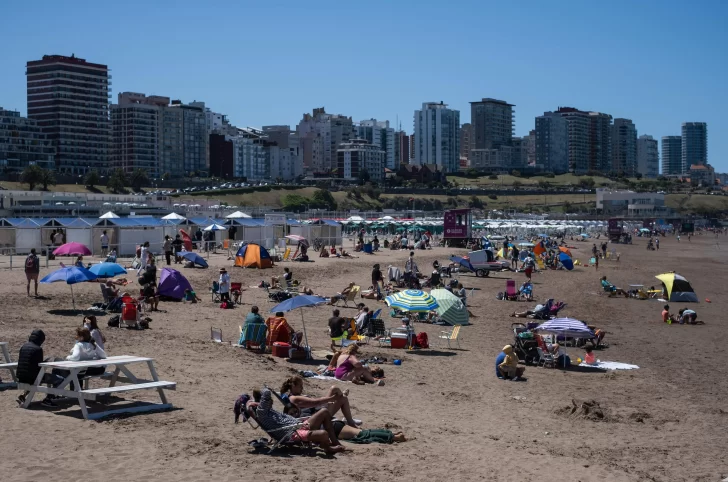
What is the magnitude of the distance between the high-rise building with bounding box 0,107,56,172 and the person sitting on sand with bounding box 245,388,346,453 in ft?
406

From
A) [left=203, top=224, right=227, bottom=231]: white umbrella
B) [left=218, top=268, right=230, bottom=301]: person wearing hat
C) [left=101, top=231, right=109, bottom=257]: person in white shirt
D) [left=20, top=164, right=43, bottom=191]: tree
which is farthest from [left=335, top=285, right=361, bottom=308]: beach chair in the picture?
[left=20, top=164, right=43, bottom=191]: tree

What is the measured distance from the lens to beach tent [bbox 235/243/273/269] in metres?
30.5

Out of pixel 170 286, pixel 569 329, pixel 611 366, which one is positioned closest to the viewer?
pixel 611 366

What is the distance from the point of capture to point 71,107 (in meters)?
137

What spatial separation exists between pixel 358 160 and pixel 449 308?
15362 cm

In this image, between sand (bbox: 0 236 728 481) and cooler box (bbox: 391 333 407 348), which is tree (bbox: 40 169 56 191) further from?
cooler box (bbox: 391 333 407 348)

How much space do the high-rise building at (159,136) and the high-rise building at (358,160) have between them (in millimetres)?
28264

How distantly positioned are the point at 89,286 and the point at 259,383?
473 inches

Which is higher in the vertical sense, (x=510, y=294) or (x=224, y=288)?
(x=224, y=288)

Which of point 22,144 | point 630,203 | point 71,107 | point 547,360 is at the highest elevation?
point 71,107

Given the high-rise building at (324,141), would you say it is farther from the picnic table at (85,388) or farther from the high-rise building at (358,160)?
the picnic table at (85,388)

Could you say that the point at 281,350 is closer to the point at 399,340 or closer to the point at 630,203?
the point at 399,340

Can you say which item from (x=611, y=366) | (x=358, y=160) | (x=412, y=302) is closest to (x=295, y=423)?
(x=611, y=366)

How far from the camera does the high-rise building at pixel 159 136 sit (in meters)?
146
